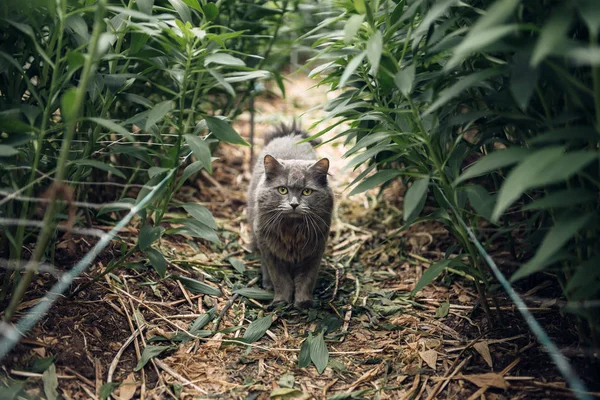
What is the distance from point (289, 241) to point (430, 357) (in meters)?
0.94

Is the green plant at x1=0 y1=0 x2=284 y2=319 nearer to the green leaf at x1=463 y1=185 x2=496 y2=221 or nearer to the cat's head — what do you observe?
the cat's head

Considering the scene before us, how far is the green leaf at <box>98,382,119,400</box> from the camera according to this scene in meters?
1.73

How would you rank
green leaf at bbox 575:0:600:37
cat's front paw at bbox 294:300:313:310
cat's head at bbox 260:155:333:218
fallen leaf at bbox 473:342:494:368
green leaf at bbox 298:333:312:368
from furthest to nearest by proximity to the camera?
cat's head at bbox 260:155:333:218
cat's front paw at bbox 294:300:313:310
green leaf at bbox 298:333:312:368
fallen leaf at bbox 473:342:494:368
green leaf at bbox 575:0:600:37

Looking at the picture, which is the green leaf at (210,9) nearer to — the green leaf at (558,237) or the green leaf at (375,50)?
the green leaf at (375,50)

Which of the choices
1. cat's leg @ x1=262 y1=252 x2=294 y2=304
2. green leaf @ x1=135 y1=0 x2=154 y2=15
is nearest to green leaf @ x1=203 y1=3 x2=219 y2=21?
green leaf @ x1=135 y1=0 x2=154 y2=15

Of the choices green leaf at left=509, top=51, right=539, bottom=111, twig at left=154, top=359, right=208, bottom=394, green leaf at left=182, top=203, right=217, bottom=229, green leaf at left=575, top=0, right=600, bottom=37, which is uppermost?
green leaf at left=575, top=0, right=600, bottom=37

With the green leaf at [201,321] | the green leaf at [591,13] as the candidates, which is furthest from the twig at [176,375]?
the green leaf at [591,13]

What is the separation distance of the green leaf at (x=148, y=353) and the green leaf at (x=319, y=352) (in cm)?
58

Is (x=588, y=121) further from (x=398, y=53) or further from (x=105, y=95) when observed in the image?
(x=105, y=95)

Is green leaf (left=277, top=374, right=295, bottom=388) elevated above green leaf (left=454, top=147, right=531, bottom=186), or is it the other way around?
green leaf (left=454, top=147, right=531, bottom=186)

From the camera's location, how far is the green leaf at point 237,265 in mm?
2811

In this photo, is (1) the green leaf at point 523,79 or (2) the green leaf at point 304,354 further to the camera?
(2) the green leaf at point 304,354

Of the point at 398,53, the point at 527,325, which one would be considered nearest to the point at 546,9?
the point at 398,53

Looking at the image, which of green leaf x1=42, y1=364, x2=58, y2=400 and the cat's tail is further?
the cat's tail
